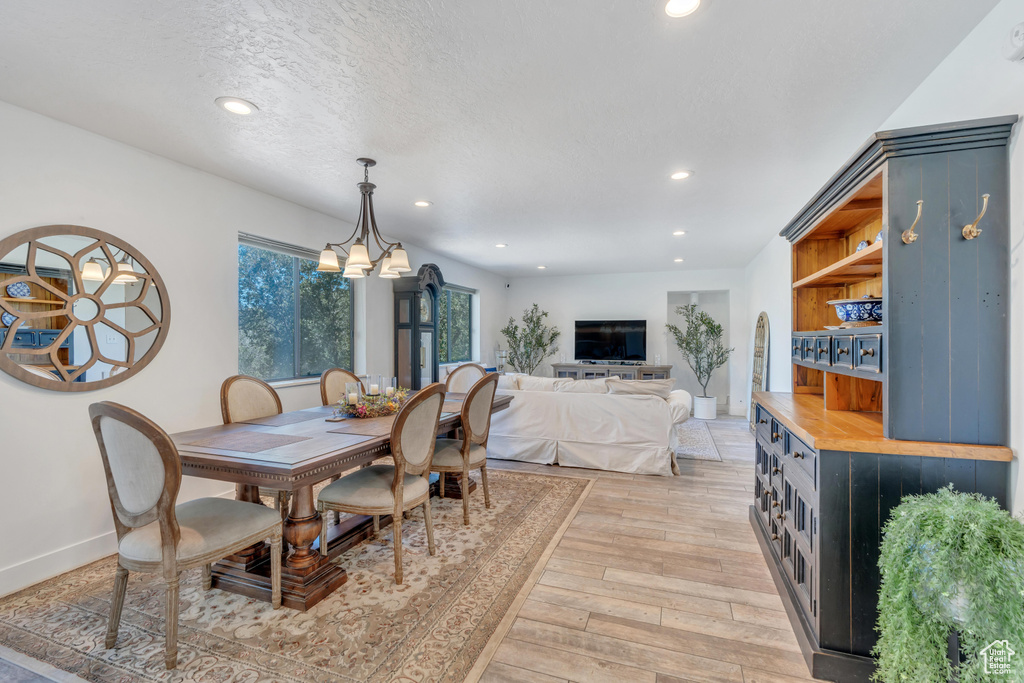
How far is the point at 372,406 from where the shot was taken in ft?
9.66

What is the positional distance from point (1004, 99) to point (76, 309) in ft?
14.4

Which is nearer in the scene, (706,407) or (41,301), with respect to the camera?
(41,301)

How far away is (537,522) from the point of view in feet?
9.97

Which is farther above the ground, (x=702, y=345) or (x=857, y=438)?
(x=702, y=345)

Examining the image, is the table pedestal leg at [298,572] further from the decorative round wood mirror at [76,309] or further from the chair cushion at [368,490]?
the decorative round wood mirror at [76,309]

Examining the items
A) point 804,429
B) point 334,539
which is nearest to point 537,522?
point 334,539

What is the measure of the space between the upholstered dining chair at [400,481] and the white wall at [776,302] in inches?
134

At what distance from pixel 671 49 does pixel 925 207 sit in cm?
112

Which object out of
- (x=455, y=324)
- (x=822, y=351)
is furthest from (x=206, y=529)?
(x=455, y=324)

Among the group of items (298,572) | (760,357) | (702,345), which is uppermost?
(702,345)

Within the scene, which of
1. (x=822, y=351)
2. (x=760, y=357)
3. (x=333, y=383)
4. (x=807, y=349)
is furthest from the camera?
(x=760, y=357)

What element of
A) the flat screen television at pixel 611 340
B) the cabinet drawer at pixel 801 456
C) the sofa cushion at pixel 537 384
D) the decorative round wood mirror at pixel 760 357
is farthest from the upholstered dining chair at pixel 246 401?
the flat screen television at pixel 611 340

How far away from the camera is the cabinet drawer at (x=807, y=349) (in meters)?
2.44

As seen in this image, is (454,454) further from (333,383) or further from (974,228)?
(974,228)
